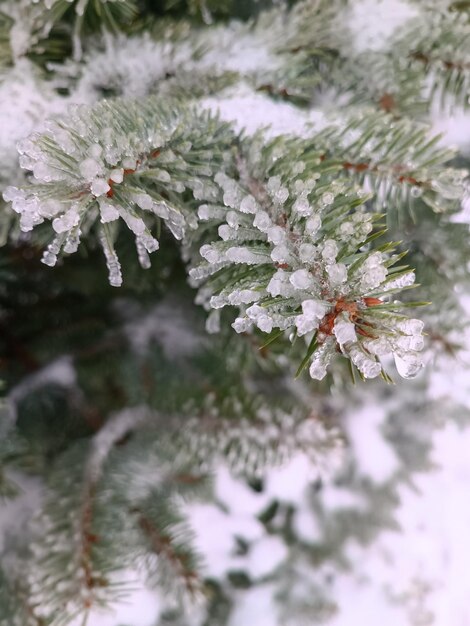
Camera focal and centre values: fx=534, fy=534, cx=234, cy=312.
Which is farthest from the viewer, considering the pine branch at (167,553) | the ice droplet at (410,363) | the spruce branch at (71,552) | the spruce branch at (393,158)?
the pine branch at (167,553)

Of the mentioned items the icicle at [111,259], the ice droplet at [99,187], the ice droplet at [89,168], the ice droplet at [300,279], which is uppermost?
the ice droplet at [89,168]

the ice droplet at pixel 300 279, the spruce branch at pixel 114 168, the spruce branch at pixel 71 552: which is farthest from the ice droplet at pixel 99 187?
the spruce branch at pixel 71 552

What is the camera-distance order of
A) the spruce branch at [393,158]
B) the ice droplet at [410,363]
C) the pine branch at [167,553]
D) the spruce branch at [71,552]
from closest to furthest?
the ice droplet at [410,363] → the spruce branch at [393,158] → the spruce branch at [71,552] → the pine branch at [167,553]

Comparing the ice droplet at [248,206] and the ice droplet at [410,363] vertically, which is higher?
the ice droplet at [248,206]

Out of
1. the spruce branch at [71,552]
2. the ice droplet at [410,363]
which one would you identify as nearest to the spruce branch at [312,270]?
the ice droplet at [410,363]

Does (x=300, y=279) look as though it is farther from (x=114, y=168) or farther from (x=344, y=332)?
(x=114, y=168)

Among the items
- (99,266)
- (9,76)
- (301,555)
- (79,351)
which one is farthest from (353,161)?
(301,555)

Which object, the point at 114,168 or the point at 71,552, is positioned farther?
the point at 71,552

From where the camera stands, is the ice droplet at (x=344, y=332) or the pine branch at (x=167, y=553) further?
the pine branch at (x=167, y=553)

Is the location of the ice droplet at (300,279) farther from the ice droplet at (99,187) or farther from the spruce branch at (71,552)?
the spruce branch at (71,552)

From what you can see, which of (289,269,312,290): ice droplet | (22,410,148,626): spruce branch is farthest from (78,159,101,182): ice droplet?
(22,410,148,626): spruce branch

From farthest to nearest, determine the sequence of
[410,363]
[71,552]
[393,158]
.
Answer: [71,552] < [393,158] < [410,363]

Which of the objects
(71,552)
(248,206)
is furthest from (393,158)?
(71,552)
